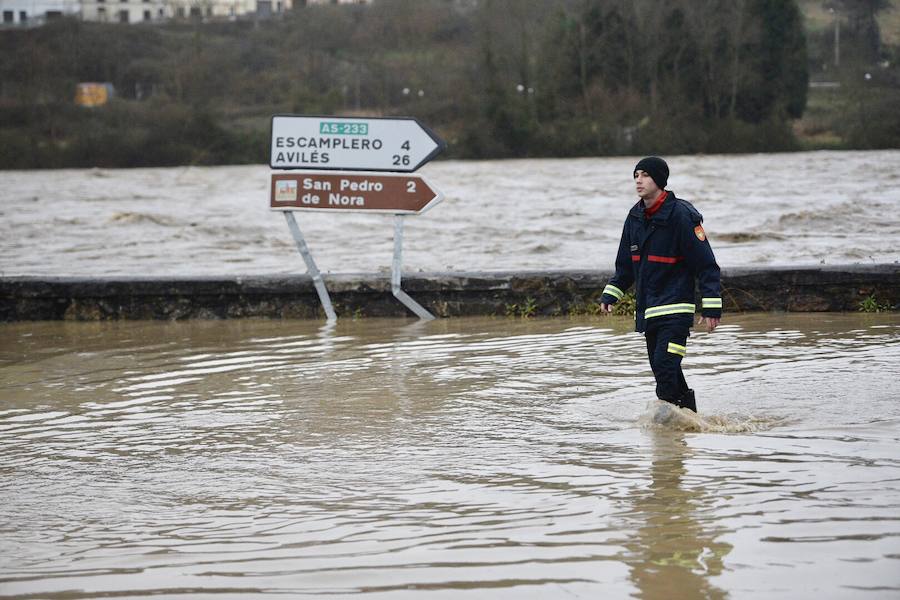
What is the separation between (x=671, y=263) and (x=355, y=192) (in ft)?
19.8

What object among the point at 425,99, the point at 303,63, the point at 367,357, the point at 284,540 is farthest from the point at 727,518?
the point at 303,63

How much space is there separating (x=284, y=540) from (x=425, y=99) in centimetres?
8799

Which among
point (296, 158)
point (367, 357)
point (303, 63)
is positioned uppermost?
point (303, 63)

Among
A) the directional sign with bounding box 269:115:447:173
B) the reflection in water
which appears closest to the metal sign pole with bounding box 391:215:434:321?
the directional sign with bounding box 269:115:447:173

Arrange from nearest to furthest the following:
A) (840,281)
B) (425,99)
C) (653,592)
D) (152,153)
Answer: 1. (653,592)
2. (840,281)
3. (152,153)
4. (425,99)

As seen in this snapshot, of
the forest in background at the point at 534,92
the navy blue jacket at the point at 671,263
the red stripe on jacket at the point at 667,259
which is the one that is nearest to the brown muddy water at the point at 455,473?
the navy blue jacket at the point at 671,263

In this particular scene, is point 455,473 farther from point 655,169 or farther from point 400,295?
point 400,295

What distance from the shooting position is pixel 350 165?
499 inches

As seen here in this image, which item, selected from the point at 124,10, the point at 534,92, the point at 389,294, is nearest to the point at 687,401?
the point at 389,294

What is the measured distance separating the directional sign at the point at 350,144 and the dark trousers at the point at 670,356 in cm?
563

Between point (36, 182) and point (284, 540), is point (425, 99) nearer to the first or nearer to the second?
point (36, 182)

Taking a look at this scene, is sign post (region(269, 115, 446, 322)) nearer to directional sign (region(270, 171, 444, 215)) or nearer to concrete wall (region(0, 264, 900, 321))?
directional sign (region(270, 171, 444, 215))

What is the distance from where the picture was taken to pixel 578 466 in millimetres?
6176

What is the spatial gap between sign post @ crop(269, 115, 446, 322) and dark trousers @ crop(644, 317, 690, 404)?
214 inches
